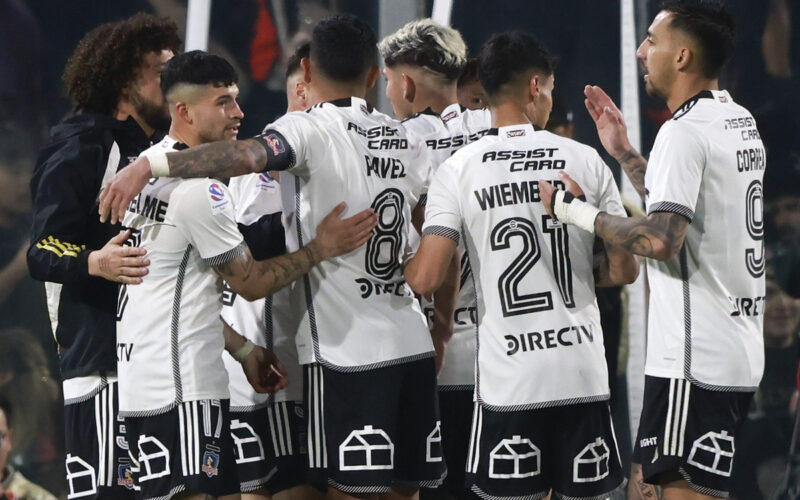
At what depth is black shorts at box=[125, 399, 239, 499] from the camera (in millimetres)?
3619

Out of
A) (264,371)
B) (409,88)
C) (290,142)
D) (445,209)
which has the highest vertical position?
(409,88)

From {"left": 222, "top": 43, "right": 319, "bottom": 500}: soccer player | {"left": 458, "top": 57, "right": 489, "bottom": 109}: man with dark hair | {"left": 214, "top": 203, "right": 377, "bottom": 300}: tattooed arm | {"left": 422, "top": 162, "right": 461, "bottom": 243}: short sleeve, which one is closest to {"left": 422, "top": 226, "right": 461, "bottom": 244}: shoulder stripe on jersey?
{"left": 422, "top": 162, "right": 461, "bottom": 243}: short sleeve

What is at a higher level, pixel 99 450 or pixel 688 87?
pixel 688 87

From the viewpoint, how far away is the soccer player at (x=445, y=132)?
4.49 metres

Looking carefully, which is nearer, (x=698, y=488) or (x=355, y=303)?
(x=698, y=488)

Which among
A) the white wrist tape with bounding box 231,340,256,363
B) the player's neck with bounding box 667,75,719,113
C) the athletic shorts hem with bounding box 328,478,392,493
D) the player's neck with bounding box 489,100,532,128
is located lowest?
the athletic shorts hem with bounding box 328,478,392,493

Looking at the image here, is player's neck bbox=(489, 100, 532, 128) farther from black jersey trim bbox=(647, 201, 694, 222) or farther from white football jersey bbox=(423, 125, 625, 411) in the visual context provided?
black jersey trim bbox=(647, 201, 694, 222)

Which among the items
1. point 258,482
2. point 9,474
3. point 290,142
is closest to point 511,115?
point 290,142

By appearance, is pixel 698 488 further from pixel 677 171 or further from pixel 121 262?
pixel 121 262

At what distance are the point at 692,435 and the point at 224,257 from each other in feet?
5.71

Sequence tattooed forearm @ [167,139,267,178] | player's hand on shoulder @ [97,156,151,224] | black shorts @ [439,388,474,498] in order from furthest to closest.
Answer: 1. black shorts @ [439,388,474,498]
2. tattooed forearm @ [167,139,267,178]
3. player's hand on shoulder @ [97,156,151,224]

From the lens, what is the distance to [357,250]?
3.98 m

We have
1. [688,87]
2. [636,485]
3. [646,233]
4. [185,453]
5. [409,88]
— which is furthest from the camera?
[636,485]

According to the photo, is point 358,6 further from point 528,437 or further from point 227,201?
point 528,437
